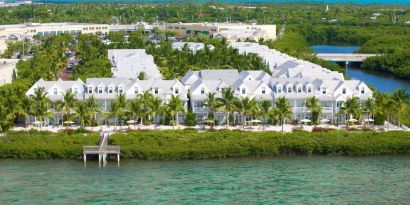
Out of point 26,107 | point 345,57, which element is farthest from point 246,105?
point 345,57

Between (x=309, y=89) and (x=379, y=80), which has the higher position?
(x=379, y=80)

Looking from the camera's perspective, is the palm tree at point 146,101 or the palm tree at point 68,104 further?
the palm tree at point 68,104

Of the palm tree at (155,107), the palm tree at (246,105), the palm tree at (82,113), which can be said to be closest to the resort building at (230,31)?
the palm tree at (246,105)

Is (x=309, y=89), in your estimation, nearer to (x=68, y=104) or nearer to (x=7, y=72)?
(x=68, y=104)

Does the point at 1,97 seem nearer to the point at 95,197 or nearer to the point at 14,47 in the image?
the point at 95,197

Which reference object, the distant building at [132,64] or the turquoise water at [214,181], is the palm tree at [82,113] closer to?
the turquoise water at [214,181]

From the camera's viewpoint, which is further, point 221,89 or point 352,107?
point 221,89

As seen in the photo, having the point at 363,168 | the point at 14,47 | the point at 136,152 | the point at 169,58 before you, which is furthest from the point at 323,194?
the point at 14,47
